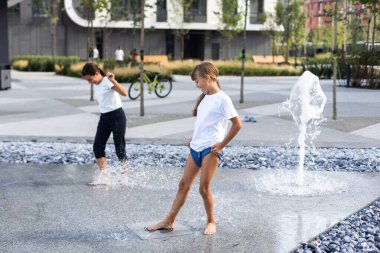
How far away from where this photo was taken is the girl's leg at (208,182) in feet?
16.1

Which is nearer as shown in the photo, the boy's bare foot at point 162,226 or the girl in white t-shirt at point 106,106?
the boy's bare foot at point 162,226

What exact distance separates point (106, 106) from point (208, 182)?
2526 mm

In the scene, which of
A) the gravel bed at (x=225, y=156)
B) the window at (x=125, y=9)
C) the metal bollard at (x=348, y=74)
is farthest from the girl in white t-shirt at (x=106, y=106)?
the window at (x=125, y=9)

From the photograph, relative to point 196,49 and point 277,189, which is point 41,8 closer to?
point 196,49

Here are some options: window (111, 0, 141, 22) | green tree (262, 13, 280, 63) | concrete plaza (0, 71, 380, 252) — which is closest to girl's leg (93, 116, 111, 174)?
concrete plaza (0, 71, 380, 252)

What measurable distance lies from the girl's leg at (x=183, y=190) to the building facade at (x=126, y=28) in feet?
143

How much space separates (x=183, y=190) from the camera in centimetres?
517

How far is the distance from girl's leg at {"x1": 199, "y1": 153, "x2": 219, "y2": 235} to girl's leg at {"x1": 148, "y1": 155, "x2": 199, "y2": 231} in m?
0.13

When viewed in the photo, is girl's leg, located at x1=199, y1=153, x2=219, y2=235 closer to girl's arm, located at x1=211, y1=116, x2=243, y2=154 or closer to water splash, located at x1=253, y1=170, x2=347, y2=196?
girl's arm, located at x1=211, y1=116, x2=243, y2=154

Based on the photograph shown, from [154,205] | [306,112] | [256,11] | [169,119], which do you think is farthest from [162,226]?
[256,11]

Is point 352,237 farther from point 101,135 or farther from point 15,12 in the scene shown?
point 15,12

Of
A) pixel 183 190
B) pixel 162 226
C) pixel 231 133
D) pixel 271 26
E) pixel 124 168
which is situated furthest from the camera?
pixel 271 26

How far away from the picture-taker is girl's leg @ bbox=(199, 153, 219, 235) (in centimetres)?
490

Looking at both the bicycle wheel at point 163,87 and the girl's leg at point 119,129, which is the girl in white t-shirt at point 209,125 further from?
the bicycle wheel at point 163,87
